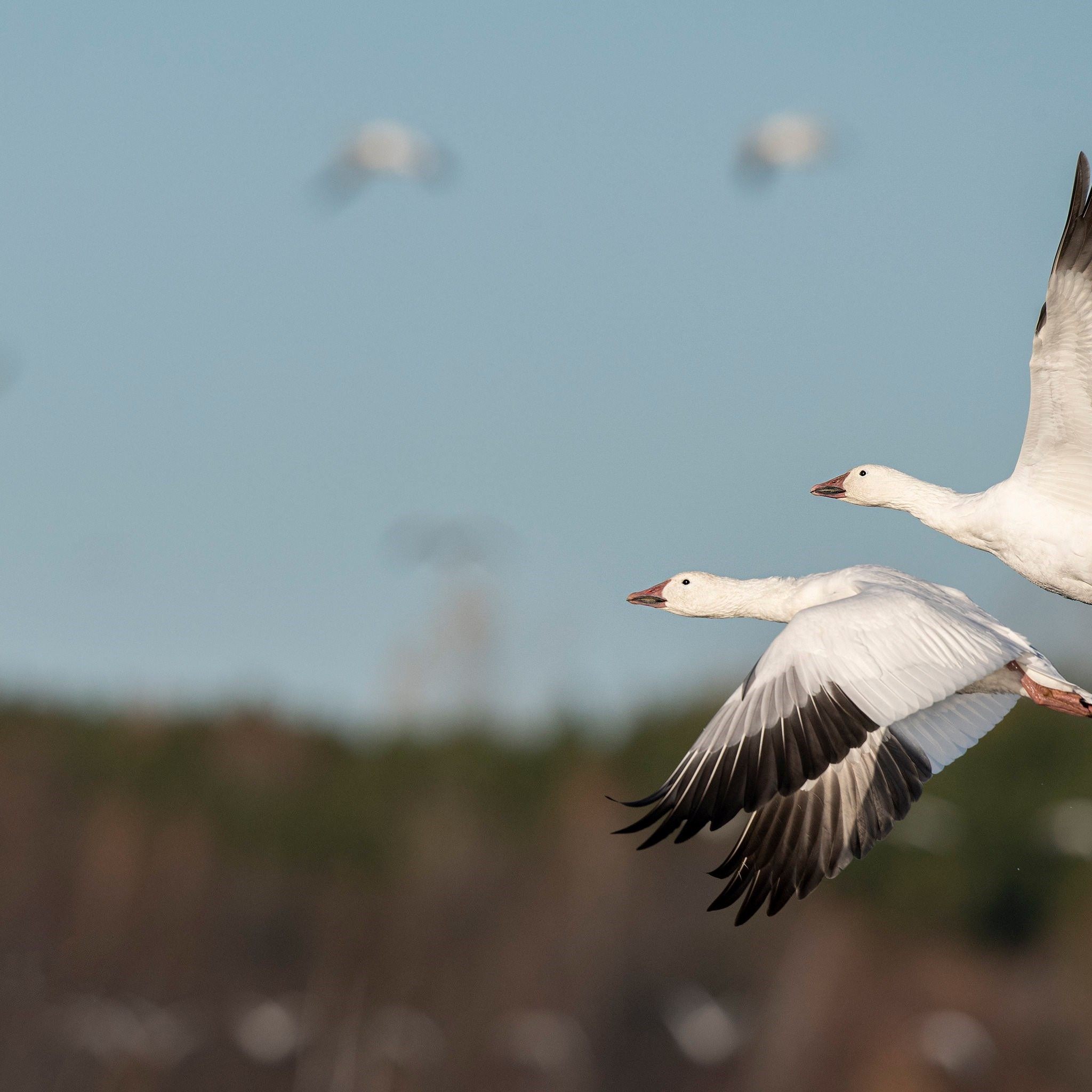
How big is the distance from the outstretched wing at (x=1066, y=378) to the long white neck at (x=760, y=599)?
4.62 feet

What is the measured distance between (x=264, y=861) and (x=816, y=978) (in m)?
17.1

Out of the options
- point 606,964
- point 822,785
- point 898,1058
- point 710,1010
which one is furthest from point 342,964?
point 822,785

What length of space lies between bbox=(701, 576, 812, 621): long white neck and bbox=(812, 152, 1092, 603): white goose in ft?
3.49

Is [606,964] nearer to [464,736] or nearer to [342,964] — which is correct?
[342,964]

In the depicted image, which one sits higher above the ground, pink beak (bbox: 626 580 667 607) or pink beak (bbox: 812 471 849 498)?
pink beak (bbox: 812 471 849 498)

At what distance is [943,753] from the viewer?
8.78 metres

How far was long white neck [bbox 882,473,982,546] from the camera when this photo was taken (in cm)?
979

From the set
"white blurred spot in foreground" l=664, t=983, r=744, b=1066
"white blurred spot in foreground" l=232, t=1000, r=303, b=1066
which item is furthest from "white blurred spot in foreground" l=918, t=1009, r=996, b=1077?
"white blurred spot in foreground" l=232, t=1000, r=303, b=1066

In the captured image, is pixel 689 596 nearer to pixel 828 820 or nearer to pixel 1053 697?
pixel 828 820

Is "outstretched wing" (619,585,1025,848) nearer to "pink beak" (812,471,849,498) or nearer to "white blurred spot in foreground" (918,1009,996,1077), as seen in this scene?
"pink beak" (812,471,849,498)

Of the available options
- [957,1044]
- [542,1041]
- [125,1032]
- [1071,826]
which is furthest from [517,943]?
[1071,826]

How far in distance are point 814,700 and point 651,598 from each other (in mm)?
2696

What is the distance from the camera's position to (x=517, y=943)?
4788 cm

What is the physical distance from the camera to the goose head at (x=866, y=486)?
1021 centimetres
